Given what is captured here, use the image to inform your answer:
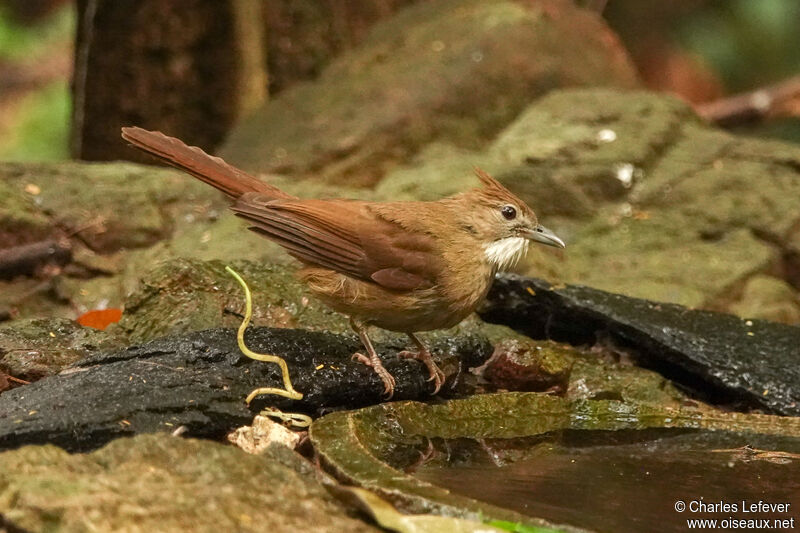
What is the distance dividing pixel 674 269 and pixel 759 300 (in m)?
0.52

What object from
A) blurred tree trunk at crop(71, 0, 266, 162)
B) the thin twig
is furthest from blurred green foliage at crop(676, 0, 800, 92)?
blurred tree trunk at crop(71, 0, 266, 162)

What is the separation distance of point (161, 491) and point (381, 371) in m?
1.55

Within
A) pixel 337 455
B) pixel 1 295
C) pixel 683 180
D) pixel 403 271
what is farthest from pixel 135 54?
pixel 337 455

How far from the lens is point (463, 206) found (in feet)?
15.2

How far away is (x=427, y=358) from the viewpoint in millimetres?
4375

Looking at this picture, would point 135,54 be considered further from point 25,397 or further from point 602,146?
point 25,397

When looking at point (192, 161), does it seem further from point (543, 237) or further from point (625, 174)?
point (625, 174)

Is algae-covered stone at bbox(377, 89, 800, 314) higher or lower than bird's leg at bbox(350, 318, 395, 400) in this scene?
higher

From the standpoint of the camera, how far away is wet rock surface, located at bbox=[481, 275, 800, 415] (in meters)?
4.55

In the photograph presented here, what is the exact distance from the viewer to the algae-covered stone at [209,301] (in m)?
4.51

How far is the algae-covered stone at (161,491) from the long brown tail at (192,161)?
152 centimetres

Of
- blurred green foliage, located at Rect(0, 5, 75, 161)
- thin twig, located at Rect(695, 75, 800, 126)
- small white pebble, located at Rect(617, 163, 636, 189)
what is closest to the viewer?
small white pebble, located at Rect(617, 163, 636, 189)

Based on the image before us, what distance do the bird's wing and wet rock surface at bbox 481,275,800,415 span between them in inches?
30.4

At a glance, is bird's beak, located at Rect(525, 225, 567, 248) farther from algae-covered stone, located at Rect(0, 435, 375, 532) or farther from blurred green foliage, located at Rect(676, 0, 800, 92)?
blurred green foliage, located at Rect(676, 0, 800, 92)
